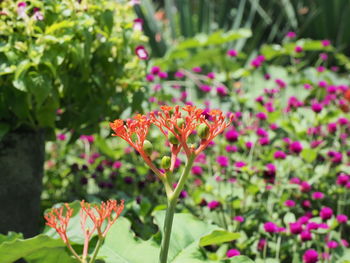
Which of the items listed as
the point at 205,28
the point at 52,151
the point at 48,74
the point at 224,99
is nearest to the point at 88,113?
the point at 48,74

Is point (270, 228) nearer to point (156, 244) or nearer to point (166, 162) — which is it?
point (156, 244)

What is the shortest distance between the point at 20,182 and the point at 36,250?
533 mm

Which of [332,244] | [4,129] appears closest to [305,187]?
[332,244]

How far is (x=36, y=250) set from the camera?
1.36 metres

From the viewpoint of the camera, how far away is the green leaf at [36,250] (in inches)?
50.4

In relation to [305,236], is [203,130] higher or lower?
higher

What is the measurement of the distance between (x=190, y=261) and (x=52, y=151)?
6.43 ft

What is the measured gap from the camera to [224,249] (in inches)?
70.6

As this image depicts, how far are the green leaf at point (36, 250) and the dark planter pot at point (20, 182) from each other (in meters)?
0.42

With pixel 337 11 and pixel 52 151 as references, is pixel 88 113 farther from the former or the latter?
pixel 337 11

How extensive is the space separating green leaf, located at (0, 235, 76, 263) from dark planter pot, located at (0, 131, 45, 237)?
16.7 inches

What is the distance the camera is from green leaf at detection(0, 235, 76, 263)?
1280 mm

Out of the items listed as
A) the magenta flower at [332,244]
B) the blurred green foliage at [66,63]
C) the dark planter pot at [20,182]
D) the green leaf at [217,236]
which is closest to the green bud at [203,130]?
the green leaf at [217,236]

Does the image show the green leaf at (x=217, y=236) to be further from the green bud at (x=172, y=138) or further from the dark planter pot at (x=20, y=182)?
the dark planter pot at (x=20, y=182)
